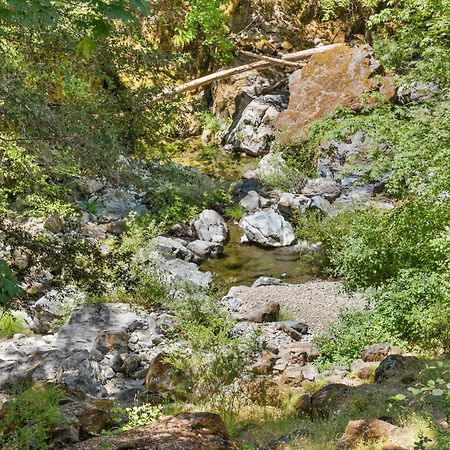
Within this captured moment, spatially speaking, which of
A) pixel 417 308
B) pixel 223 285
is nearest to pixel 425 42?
pixel 417 308

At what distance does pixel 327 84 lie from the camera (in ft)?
51.8

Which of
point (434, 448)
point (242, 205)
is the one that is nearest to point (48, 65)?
point (434, 448)

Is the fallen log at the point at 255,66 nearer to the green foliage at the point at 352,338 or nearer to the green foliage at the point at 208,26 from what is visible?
the green foliage at the point at 208,26

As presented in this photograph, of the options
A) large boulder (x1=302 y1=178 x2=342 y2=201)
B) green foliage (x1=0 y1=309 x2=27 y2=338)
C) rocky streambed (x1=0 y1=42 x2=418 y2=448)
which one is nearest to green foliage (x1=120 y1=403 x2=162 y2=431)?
rocky streambed (x1=0 y1=42 x2=418 y2=448)

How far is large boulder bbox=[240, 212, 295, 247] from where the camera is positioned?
12352 mm

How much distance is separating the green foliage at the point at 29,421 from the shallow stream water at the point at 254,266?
20.9 feet

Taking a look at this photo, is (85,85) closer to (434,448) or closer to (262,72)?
(434,448)

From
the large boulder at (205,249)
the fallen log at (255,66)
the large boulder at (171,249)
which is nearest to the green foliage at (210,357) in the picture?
the large boulder at (171,249)

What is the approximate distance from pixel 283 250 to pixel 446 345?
586 cm

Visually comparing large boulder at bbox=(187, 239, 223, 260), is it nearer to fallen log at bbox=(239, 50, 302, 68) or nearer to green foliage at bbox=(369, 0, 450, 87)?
green foliage at bbox=(369, 0, 450, 87)

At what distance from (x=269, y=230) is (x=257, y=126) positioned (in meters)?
5.95

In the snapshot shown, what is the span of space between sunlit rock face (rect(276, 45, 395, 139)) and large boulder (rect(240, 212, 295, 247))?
3.16 m

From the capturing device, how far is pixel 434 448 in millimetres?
3666

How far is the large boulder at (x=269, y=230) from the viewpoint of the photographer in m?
12.4
